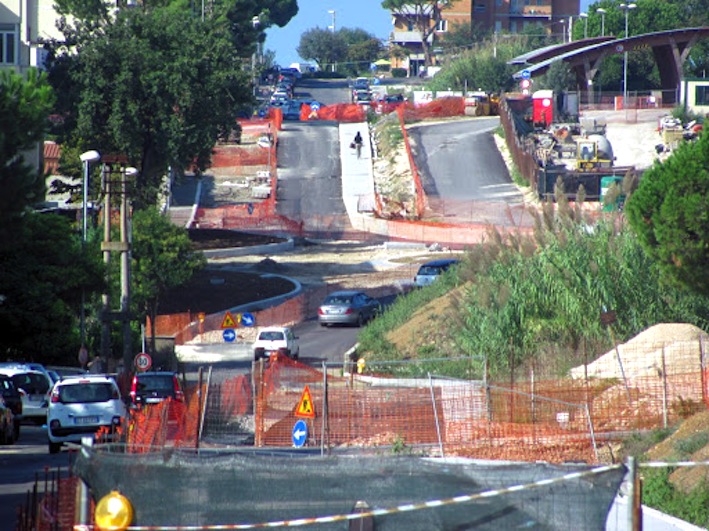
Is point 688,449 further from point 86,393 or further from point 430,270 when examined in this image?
point 430,270

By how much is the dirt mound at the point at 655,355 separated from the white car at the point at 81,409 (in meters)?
8.78

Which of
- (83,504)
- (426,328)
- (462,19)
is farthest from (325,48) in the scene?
(83,504)

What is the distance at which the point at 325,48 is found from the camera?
18862 cm

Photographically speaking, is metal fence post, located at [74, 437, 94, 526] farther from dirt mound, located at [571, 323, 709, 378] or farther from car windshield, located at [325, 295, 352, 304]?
car windshield, located at [325, 295, 352, 304]

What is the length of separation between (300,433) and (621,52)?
265ft

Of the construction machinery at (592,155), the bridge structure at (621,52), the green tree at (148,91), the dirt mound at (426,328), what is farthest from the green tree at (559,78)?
the dirt mound at (426,328)

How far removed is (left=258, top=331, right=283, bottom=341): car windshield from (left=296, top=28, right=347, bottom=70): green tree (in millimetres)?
143961

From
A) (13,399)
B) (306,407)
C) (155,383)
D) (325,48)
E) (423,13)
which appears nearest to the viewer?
(306,407)

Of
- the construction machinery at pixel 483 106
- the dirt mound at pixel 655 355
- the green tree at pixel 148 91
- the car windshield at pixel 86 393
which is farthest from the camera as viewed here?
the construction machinery at pixel 483 106

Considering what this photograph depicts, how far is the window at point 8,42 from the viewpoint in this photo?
63.2 meters

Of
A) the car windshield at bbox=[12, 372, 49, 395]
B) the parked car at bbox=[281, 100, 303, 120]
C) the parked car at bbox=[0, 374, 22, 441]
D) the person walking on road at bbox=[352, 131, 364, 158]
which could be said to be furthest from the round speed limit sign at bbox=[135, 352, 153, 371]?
the parked car at bbox=[281, 100, 303, 120]

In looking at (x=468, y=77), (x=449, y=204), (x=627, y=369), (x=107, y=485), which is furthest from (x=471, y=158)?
(x=107, y=485)

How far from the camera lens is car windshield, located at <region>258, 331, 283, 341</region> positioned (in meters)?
41.3

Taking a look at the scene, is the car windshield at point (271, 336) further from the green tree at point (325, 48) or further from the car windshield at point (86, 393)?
the green tree at point (325, 48)
